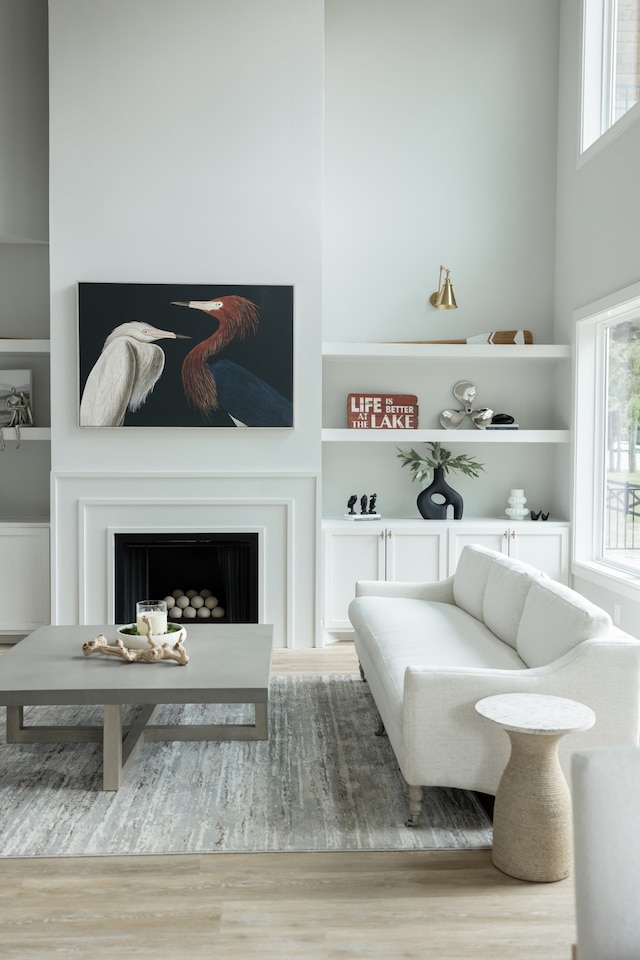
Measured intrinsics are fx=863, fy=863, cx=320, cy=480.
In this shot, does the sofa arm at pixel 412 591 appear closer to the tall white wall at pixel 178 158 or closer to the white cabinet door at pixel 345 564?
the white cabinet door at pixel 345 564

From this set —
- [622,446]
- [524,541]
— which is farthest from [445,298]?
[524,541]

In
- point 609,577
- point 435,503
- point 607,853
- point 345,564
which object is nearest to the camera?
point 607,853

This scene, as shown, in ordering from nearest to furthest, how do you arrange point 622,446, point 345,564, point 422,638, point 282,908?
point 282,908 → point 422,638 → point 622,446 → point 345,564

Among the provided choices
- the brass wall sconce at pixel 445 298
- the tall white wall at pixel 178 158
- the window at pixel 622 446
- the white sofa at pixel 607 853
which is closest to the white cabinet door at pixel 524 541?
the window at pixel 622 446

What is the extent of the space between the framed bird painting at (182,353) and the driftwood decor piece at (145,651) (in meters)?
1.97

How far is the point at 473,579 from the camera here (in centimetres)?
435

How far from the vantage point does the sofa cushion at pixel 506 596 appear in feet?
12.0

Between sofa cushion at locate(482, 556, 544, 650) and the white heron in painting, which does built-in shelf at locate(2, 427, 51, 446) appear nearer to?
the white heron in painting

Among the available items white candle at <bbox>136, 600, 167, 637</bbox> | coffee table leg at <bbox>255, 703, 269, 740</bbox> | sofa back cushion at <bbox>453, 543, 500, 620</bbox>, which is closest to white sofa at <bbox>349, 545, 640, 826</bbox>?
coffee table leg at <bbox>255, 703, 269, 740</bbox>

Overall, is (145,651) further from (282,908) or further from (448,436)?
(448,436)

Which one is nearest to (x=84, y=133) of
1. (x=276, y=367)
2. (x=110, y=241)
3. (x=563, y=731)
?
(x=110, y=241)

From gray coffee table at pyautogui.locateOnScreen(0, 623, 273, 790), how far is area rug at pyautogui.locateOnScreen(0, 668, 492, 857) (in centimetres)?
8

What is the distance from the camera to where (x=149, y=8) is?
5.23 metres

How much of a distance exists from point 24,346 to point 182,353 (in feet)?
3.42
